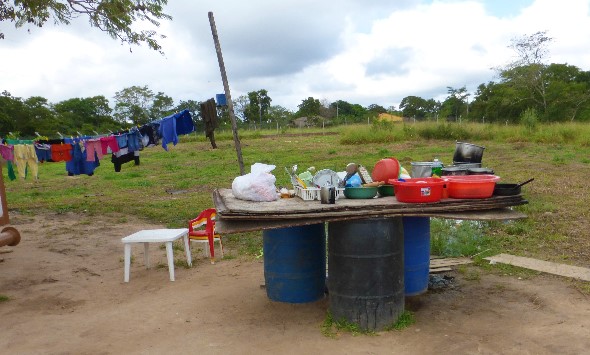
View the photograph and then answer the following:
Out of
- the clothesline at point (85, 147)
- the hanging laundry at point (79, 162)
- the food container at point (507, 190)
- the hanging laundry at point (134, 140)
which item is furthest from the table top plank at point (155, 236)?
the hanging laundry at point (79, 162)

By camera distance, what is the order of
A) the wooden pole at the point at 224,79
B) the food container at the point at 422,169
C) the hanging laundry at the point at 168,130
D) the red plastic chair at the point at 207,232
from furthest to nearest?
1. the hanging laundry at the point at 168,130
2. the wooden pole at the point at 224,79
3. the red plastic chair at the point at 207,232
4. the food container at the point at 422,169

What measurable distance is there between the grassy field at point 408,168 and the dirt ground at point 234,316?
3.69 ft

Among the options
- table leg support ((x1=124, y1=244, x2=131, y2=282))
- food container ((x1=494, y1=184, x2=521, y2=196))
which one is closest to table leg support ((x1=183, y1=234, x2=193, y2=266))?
table leg support ((x1=124, y1=244, x2=131, y2=282))

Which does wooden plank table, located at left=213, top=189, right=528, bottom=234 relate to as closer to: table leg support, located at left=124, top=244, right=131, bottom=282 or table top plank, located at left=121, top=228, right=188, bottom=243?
table top plank, located at left=121, top=228, right=188, bottom=243

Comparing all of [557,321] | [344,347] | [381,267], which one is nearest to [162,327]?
[344,347]

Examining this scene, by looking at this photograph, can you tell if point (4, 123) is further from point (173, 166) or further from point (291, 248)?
point (291, 248)

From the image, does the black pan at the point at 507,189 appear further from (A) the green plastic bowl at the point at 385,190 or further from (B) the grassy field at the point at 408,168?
(B) the grassy field at the point at 408,168

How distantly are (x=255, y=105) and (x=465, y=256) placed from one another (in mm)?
43745

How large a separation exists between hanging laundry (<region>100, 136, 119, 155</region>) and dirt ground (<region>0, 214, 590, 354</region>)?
317 cm

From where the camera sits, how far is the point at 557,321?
374 centimetres

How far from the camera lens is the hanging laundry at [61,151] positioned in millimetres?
8656

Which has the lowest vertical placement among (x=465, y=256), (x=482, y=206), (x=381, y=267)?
(x=465, y=256)

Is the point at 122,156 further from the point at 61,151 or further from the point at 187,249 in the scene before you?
the point at 187,249

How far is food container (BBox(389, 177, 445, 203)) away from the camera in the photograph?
3.57m
